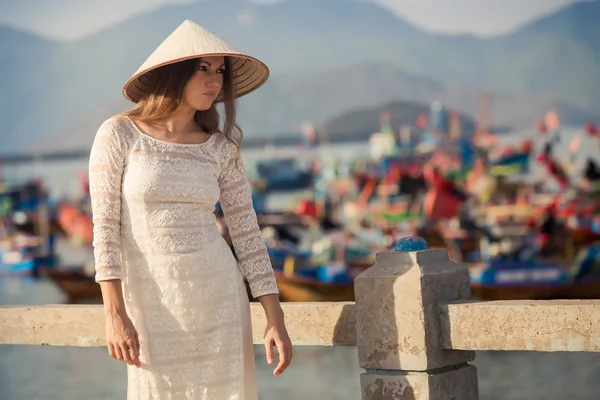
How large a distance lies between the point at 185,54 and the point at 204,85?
9 centimetres

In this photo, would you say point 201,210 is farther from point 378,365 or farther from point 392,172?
point 392,172

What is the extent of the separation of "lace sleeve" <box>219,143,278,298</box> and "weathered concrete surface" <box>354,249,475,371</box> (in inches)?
12.3

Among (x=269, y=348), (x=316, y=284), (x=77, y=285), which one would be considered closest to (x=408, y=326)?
(x=269, y=348)

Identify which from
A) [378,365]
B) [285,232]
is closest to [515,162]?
[285,232]

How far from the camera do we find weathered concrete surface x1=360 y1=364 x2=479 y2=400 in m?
2.58

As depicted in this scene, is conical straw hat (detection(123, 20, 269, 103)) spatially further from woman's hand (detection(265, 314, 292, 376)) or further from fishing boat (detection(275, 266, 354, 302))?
fishing boat (detection(275, 266, 354, 302))

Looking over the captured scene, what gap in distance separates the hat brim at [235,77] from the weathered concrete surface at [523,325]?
0.72 m

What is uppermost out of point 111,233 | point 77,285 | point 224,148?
point 224,148

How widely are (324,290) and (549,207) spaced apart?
30.6 ft

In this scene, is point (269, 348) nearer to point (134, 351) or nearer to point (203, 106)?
point (134, 351)

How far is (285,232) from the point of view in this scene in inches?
1390

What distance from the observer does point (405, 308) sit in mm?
2584

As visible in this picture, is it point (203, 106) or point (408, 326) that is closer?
point (203, 106)

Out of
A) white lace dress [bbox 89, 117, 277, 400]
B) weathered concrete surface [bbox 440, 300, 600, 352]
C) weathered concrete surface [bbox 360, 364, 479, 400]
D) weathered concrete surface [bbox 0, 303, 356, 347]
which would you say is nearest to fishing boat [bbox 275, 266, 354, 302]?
weathered concrete surface [bbox 0, 303, 356, 347]
